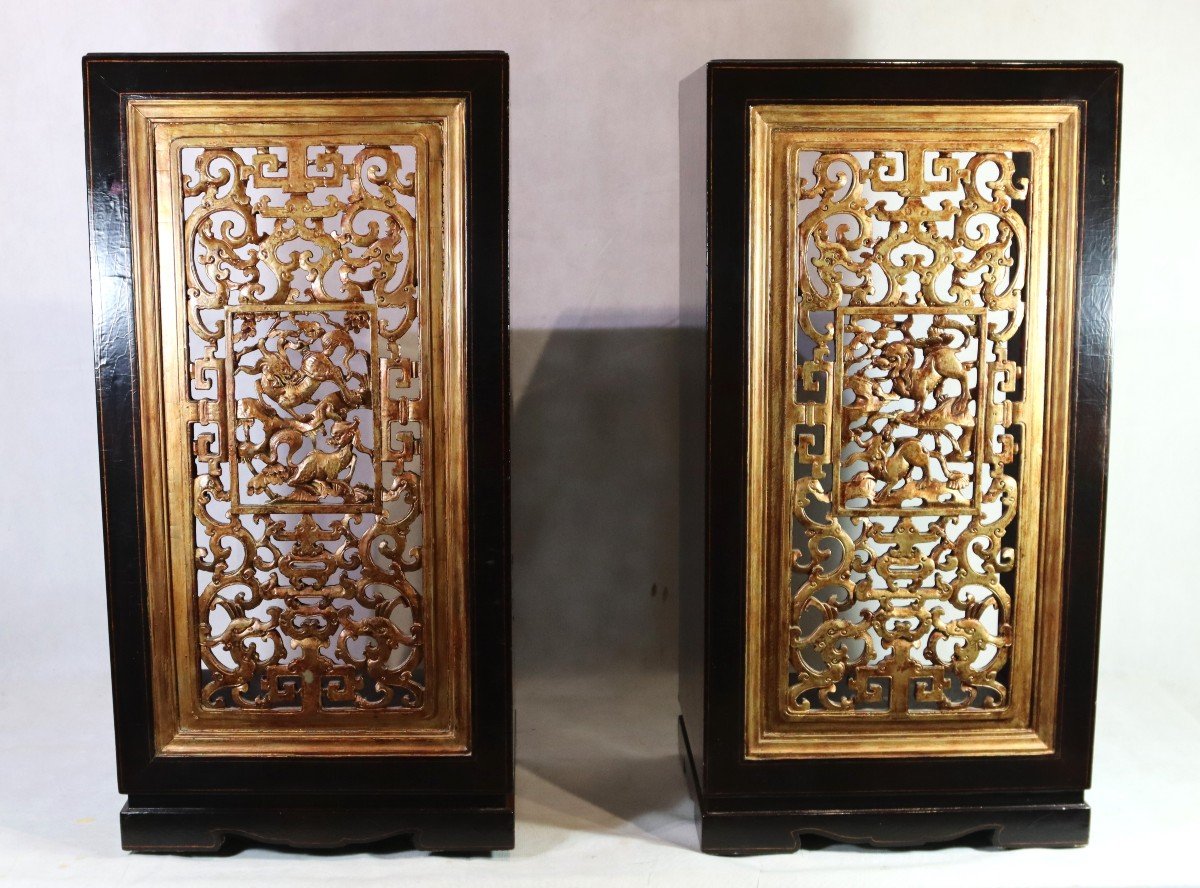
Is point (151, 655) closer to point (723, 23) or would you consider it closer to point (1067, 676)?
point (1067, 676)

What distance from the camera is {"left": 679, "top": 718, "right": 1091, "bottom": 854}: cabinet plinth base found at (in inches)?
76.0

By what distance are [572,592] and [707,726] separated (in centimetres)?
95

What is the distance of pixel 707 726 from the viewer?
6.26ft

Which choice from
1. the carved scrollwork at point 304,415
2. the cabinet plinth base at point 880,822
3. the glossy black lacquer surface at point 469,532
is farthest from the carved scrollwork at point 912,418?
the carved scrollwork at point 304,415

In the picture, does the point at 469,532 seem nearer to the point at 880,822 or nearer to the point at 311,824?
the point at 311,824

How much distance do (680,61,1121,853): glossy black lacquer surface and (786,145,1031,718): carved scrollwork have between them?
93 millimetres

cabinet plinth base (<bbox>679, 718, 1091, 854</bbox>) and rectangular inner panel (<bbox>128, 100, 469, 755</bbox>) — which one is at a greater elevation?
rectangular inner panel (<bbox>128, 100, 469, 755</bbox>)

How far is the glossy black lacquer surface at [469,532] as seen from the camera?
70.2 inches

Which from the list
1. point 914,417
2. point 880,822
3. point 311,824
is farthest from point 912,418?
point 311,824

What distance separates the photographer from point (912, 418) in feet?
6.19

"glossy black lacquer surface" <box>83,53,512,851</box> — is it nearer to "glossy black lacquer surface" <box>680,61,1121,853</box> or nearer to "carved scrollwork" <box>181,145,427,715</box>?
"carved scrollwork" <box>181,145,427,715</box>

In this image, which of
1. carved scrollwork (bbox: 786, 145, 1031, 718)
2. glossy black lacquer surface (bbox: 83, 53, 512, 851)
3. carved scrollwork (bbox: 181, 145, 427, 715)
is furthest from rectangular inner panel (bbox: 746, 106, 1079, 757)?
carved scrollwork (bbox: 181, 145, 427, 715)

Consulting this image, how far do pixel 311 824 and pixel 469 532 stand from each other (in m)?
0.56

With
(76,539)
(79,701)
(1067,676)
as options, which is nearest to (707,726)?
(1067,676)
